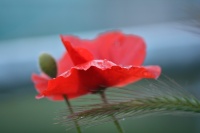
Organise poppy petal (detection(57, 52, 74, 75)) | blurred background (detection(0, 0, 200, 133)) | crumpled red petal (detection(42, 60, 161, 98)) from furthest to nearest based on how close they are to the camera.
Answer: blurred background (detection(0, 0, 200, 133)) < poppy petal (detection(57, 52, 74, 75)) < crumpled red petal (detection(42, 60, 161, 98))

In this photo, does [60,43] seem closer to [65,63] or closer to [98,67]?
[65,63]

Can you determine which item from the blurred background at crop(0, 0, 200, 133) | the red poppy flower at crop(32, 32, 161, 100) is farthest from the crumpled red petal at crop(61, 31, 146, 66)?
the blurred background at crop(0, 0, 200, 133)

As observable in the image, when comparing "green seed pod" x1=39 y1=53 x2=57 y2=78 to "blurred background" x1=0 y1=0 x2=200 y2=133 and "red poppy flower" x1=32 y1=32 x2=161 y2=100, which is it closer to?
"red poppy flower" x1=32 y1=32 x2=161 y2=100

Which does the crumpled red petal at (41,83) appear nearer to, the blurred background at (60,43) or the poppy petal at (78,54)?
the poppy petal at (78,54)

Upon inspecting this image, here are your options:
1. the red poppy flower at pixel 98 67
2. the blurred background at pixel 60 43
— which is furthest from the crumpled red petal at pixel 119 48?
the blurred background at pixel 60 43

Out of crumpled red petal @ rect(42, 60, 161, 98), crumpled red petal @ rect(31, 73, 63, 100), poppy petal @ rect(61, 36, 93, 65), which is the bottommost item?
crumpled red petal @ rect(42, 60, 161, 98)

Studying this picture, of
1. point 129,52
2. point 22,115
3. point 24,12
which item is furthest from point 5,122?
point 129,52

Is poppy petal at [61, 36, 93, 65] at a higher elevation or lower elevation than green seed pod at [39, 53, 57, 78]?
lower
